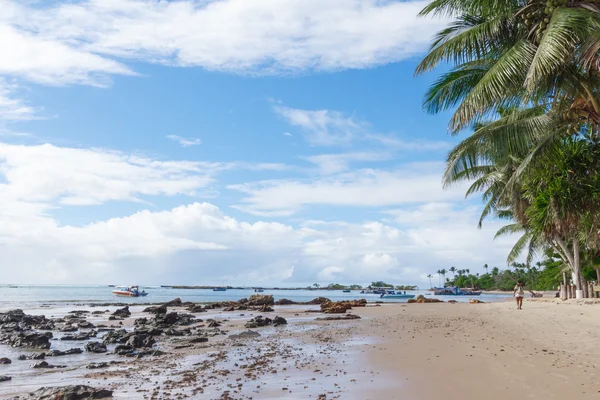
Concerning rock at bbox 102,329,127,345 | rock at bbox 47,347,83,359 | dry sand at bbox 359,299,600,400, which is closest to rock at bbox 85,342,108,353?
rock at bbox 47,347,83,359

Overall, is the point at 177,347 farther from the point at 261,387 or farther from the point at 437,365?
the point at 437,365

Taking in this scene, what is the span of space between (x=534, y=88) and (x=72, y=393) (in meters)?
12.1

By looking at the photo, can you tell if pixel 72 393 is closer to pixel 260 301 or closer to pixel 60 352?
pixel 60 352

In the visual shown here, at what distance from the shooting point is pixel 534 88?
38.5ft

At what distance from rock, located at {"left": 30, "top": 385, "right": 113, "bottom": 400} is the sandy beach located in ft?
Answer: 1.29

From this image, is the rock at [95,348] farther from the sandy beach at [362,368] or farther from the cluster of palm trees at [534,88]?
the cluster of palm trees at [534,88]

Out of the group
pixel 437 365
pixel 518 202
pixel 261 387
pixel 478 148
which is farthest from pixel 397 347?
pixel 518 202

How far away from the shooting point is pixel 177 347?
1627 centimetres

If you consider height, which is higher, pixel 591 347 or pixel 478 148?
pixel 478 148

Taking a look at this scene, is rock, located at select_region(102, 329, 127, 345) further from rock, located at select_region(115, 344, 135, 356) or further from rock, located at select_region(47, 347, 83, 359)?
rock, located at select_region(115, 344, 135, 356)

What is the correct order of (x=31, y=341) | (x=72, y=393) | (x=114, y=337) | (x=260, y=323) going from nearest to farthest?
(x=72, y=393) → (x=31, y=341) → (x=114, y=337) → (x=260, y=323)

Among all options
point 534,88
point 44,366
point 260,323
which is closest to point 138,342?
point 44,366

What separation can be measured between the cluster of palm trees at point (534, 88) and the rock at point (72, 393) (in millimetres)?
10712

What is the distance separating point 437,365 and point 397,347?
3.33 metres
